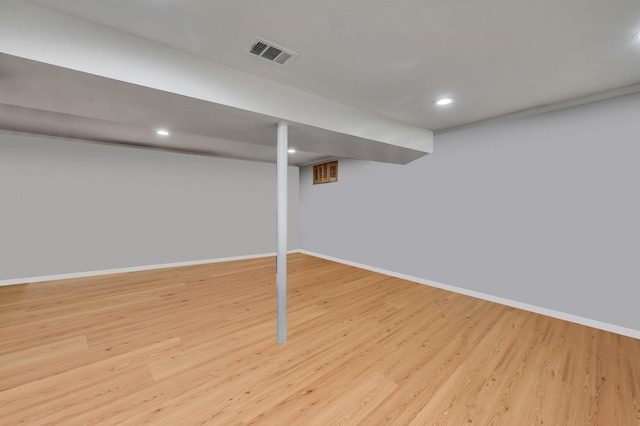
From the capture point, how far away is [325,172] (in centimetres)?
616

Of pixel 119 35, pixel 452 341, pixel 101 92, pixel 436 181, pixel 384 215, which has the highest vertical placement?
pixel 119 35

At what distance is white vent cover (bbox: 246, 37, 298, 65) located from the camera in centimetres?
175

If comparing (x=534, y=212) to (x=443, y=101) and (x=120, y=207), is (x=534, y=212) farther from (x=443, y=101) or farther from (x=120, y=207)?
(x=120, y=207)

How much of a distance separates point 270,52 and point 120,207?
4.59 meters

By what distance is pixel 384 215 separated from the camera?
15.7 feet

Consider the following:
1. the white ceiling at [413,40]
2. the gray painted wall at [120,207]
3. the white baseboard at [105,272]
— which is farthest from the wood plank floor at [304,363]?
the white ceiling at [413,40]

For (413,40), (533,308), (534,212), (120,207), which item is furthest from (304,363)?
(120,207)

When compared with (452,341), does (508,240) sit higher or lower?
higher

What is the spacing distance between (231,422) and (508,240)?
3670mm

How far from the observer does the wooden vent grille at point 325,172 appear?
19.3ft

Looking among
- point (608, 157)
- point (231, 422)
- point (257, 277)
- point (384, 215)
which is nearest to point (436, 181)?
point (384, 215)

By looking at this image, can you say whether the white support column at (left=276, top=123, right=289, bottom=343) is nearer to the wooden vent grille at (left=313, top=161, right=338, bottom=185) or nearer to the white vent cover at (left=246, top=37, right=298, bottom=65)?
the white vent cover at (left=246, top=37, right=298, bottom=65)

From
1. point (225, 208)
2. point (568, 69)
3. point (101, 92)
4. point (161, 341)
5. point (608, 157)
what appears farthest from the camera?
point (225, 208)

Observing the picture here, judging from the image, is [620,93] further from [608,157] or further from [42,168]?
[42,168]
